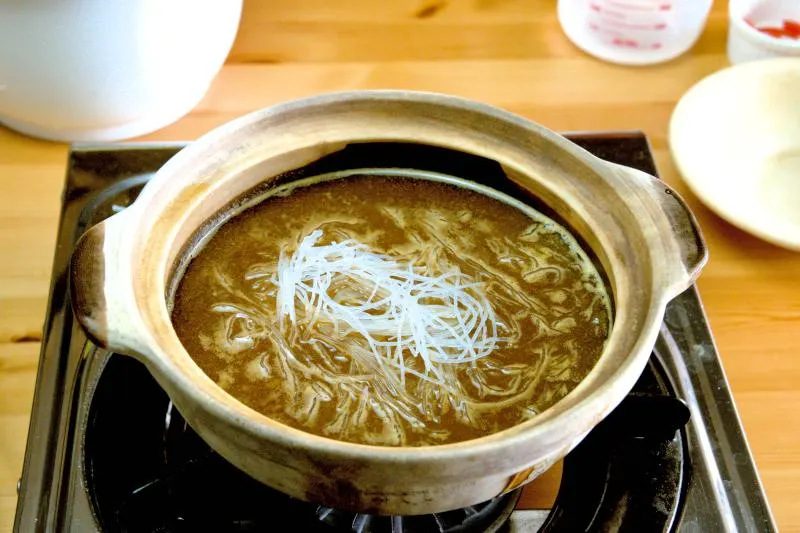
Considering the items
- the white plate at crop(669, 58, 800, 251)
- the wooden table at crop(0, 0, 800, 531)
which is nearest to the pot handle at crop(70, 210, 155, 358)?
the wooden table at crop(0, 0, 800, 531)

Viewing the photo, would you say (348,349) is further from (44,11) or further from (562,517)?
(44,11)

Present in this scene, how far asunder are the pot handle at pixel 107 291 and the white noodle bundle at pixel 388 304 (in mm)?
199

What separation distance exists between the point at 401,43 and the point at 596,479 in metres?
1.02

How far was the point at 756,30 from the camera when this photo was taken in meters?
1.50

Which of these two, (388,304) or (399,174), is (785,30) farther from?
(388,304)

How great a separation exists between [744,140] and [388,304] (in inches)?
31.3

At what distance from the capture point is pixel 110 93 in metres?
1.28

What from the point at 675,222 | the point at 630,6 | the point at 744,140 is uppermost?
the point at 675,222

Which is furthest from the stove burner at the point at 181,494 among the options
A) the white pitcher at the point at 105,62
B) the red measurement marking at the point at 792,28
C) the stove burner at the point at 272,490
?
the red measurement marking at the point at 792,28

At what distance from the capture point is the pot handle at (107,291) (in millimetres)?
676

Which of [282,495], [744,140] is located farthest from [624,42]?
[282,495]

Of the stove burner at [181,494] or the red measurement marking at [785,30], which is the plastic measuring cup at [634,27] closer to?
the red measurement marking at [785,30]

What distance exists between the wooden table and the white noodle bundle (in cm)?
42

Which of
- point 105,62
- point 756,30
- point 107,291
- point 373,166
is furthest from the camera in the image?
point 756,30
